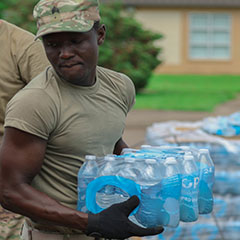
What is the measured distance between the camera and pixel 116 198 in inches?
124

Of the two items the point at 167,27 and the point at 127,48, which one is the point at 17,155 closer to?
the point at 127,48

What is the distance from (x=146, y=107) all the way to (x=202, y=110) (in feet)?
5.17

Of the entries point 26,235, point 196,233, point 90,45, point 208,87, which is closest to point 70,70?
point 90,45

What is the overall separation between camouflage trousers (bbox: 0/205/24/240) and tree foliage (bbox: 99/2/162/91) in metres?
15.8

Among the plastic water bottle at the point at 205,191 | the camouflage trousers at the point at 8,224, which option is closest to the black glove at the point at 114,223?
the plastic water bottle at the point at 205,191

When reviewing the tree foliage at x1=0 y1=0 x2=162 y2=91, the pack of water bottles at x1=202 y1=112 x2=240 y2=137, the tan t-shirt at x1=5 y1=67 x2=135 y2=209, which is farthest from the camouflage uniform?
the tree foliage at x1=0 y1=0 x2=162 y2=91

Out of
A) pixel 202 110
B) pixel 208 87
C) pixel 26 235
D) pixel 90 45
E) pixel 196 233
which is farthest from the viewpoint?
pixel 208 87

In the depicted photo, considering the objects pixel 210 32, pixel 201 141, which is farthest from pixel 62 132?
pixel 210 32

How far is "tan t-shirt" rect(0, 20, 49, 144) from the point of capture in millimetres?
3775

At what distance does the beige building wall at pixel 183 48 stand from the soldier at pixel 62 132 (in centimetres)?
2930

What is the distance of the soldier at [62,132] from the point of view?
2932 mm

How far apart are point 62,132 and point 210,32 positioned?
31632 mm

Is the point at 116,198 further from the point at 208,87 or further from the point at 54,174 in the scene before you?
the point at 208,87

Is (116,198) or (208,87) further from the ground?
(116,198)
